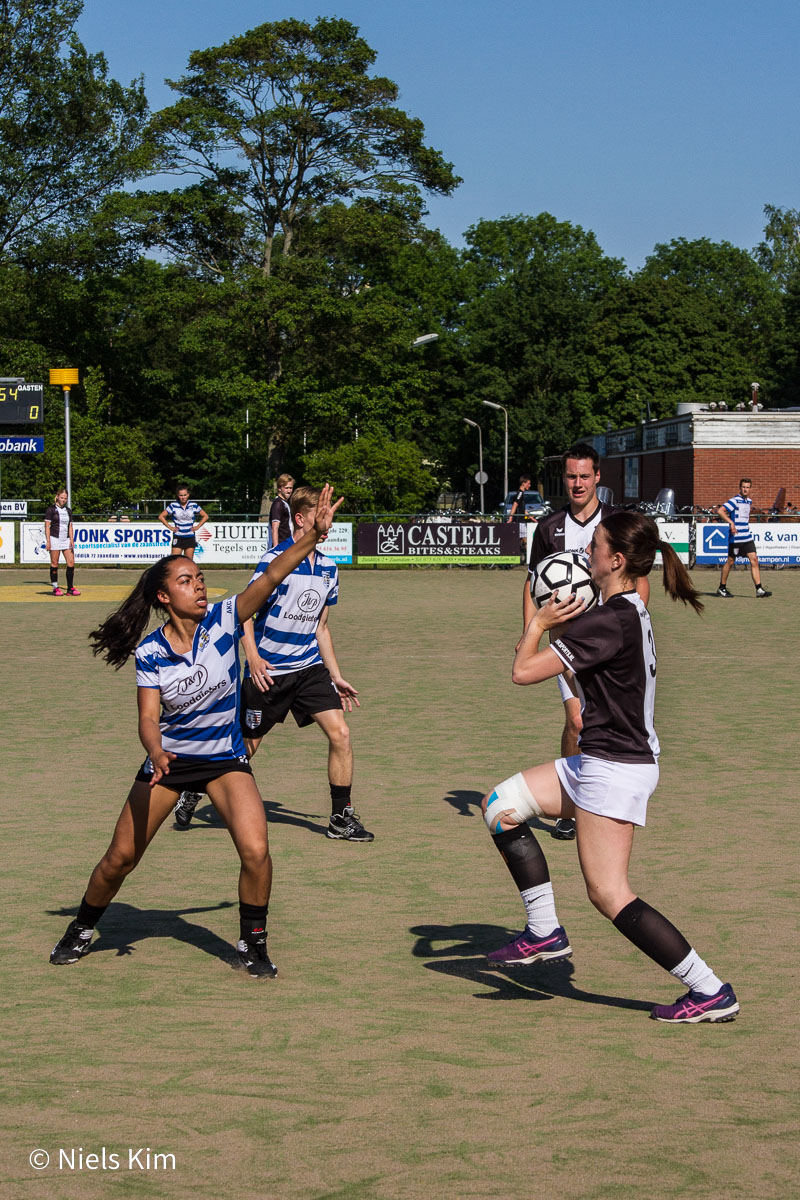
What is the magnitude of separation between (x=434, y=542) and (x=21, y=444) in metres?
13.3

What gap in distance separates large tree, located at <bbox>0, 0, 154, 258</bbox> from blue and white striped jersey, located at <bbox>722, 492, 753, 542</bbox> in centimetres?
3698

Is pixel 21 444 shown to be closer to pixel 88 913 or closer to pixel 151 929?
pixel 151 929

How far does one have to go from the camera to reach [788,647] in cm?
1822

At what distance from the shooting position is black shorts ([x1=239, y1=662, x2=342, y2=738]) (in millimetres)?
8031

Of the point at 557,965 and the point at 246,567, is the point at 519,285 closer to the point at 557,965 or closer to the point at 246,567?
the point at 246,567

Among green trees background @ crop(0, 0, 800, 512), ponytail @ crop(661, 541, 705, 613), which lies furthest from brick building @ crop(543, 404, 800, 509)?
ponytail @ crop(661, 541, 705, 613)

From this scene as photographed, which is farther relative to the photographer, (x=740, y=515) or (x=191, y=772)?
(x=740, y=515)

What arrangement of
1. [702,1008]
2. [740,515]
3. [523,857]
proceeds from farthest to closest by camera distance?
[740,515], [523,857], [702,1008]

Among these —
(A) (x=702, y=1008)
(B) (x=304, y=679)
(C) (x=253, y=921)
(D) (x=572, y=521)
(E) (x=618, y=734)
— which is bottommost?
(A) (x=702, y=1008)

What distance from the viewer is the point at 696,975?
4.72 metres

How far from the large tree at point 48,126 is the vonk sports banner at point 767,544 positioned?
31.2 metres

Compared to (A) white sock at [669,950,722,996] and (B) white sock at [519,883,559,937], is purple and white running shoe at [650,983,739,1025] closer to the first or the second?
(A) white sock at [669,950,722,996]

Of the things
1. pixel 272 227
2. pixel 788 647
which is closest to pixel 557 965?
pixel 788 647

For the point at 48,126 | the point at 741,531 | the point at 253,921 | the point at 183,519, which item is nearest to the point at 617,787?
the point at 253,921
